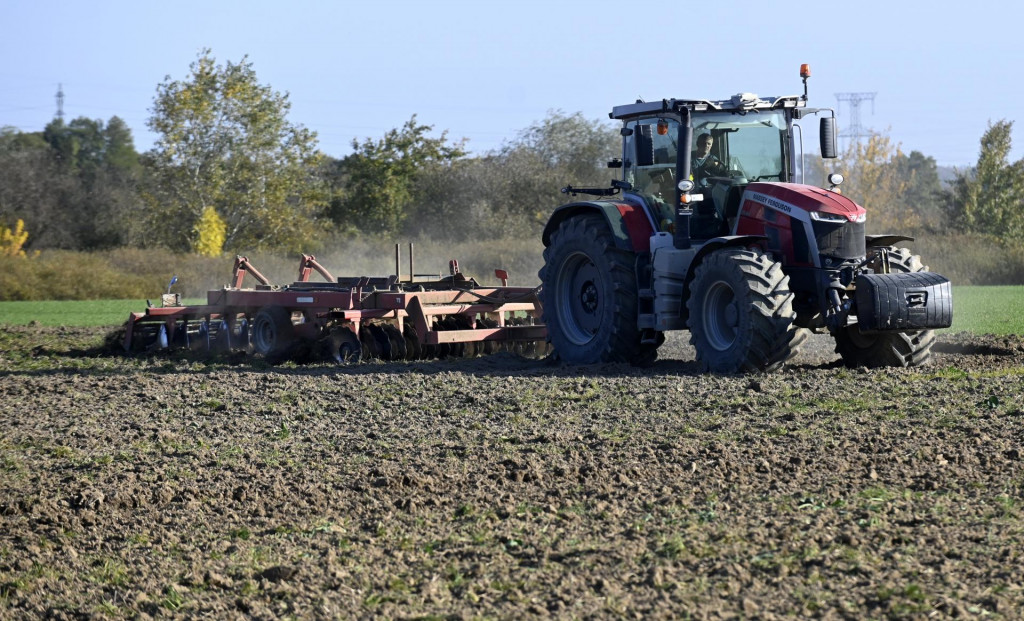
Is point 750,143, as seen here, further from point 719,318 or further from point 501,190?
point 501,190

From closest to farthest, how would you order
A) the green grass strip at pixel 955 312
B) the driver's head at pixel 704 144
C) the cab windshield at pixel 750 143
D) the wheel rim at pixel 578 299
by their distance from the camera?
1. the driver's head at pixel 704 144
2. the cab windshield at pixel 750 143
3. the wheel rim at pixel 578 299
4. the green grass strip at pixel 955 312

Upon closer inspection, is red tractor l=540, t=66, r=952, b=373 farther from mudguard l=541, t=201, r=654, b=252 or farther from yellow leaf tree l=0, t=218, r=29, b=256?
yellow leaf tree l=0, t=218, r=29, b=256

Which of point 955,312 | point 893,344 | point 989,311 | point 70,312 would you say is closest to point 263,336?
point 893,344

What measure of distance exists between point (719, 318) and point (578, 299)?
2127 millimetres

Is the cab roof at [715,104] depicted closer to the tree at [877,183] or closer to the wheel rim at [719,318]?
the wheel rim at [719,318]

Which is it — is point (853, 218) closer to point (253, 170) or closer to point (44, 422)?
point (44, 422)

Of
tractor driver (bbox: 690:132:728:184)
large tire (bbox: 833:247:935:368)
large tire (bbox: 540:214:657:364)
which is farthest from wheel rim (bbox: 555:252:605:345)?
large tire (bbox: 833:247:935:368)

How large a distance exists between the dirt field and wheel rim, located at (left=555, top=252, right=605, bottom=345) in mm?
1586

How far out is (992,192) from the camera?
54.1 m

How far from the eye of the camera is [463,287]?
575 inches

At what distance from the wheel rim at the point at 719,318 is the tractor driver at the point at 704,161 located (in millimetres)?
1102

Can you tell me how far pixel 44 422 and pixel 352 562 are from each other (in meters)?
5.18

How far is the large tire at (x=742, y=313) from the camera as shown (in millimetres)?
9852

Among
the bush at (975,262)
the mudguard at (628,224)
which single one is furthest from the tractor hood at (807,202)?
the bush at (975,262)
